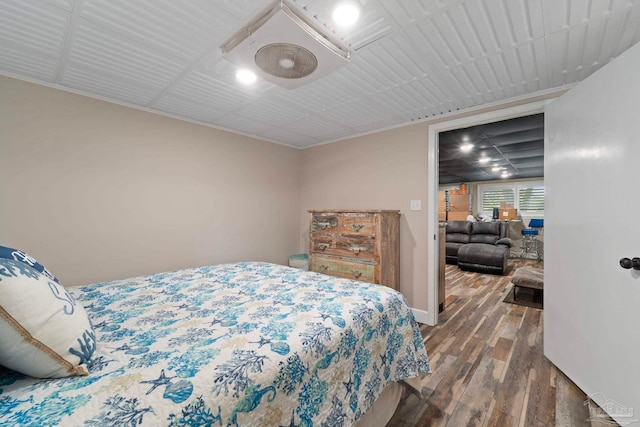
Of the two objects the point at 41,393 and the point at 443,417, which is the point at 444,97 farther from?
the point at 41,393

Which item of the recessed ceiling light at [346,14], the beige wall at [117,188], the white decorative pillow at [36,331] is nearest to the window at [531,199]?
the beige wall at [117,188]

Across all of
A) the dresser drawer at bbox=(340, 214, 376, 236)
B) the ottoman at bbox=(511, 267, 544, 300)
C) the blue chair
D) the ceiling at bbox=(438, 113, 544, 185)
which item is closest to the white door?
the ceiling at bbox=(438, 113, 544, 185)

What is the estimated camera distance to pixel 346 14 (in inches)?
54.1

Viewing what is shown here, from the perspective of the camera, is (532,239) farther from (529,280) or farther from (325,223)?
(325,223)

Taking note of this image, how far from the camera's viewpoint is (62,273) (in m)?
2.19

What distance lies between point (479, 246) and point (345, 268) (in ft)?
13.1

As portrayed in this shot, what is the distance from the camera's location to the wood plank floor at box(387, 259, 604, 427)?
1585 millimetres

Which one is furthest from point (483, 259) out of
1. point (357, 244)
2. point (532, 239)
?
point (357, 244)

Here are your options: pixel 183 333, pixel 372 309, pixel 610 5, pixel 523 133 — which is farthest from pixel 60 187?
pixel 523 133

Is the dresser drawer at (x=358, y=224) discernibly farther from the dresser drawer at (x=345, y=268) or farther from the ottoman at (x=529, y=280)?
the ottoman at (x=529, y=280)

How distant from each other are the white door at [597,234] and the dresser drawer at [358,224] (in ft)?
4.89

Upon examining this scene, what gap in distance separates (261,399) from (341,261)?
2.26 m

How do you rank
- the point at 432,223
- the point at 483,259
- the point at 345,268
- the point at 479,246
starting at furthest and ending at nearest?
the point at 479,246
the point at 483,259
the point at 345,268
the point at 432,223

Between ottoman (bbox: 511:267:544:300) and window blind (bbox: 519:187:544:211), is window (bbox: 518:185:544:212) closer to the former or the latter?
window blind (bbox: 519:187:544:211)
